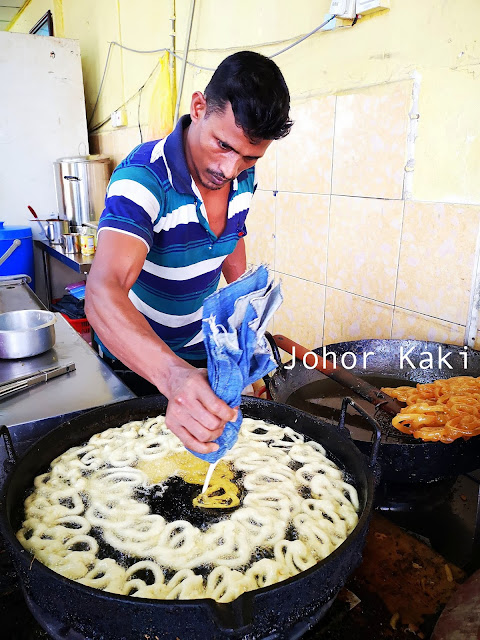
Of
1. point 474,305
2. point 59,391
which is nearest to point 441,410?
point 474,305

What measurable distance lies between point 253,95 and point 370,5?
118 cm

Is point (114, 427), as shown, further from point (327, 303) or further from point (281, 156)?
point (281, 156)

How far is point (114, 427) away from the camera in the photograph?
1.64m

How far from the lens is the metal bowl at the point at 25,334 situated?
2154mm

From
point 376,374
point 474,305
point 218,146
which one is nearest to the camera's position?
point 218,146

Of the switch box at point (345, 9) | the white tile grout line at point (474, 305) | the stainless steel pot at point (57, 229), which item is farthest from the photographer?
the stainless steel pot at point (57, 229)

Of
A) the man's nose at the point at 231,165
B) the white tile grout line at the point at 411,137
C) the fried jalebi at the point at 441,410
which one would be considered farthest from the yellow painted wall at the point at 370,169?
the man's nose at the point at 231,165

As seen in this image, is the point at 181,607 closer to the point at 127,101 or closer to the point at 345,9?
the point at 345,9

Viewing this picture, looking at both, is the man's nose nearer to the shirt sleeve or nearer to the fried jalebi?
the shirt sleeve

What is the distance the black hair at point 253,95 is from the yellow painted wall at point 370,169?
2.97 feet

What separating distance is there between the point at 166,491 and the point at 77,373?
3.10ft

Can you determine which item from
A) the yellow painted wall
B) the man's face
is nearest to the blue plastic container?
the yellow painted wall

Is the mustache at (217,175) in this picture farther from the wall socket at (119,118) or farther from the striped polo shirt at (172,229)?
Result: the wall socket at (119,118)

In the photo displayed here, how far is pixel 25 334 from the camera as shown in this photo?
216 centimetres
